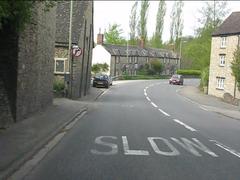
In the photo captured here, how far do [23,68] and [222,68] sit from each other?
3956cm

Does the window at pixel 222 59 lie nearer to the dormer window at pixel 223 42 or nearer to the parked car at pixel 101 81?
the dormer window at pixel 223 42

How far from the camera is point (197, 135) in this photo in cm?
1622

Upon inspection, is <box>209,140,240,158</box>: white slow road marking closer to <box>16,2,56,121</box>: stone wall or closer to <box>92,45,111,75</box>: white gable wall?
<box>16,2,56,121</box>: stone wall

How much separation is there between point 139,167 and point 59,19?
29.2 meters

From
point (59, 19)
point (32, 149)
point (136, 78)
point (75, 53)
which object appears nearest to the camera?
point (32, 149)

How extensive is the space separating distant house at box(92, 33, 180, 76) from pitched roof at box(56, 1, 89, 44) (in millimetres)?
53831

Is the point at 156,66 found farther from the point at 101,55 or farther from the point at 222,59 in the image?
the point at 222,59

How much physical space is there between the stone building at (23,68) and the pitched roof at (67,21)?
47.2 feet

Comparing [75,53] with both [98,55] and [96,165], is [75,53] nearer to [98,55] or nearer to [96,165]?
[96,165]

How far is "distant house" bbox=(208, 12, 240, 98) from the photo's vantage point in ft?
167

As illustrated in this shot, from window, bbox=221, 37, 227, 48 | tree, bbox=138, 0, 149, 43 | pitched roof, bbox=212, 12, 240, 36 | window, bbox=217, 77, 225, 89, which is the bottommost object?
window, bbox=217, 77, 225, 89

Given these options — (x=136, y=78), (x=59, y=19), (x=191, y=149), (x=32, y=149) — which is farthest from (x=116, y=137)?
(x=136, y=78)

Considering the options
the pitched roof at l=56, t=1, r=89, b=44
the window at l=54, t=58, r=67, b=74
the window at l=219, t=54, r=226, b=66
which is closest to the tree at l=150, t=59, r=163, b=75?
the window at l=219, t=54, r=226, b=66

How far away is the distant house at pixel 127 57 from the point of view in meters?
97.4
